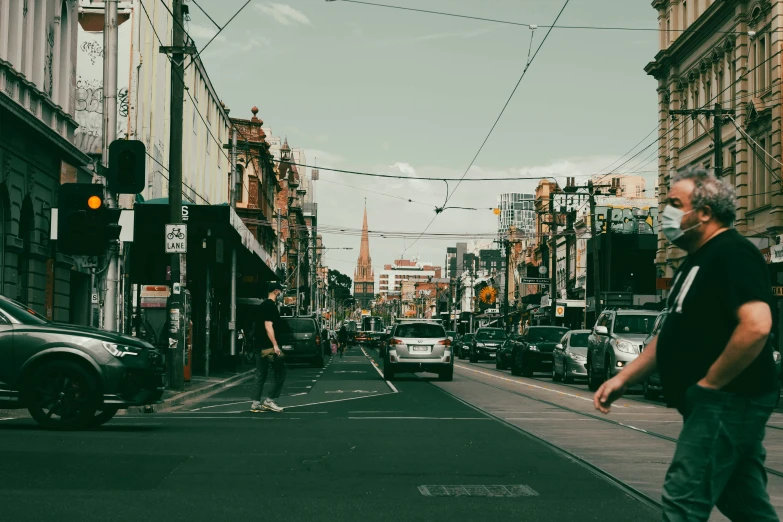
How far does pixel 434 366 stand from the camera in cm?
2927

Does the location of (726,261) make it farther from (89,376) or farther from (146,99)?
(146,99)

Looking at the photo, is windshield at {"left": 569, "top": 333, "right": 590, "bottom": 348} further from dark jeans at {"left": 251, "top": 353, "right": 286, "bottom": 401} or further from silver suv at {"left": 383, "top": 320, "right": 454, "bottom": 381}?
dark jeans at {"left": 251, "top": 353, "right": 286, "bottom": 401}

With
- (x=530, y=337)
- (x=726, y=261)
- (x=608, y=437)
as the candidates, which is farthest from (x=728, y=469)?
(x=530, y=337)

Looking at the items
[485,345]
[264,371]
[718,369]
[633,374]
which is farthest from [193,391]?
[485,345]

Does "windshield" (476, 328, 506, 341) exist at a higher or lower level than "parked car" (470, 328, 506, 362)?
higher

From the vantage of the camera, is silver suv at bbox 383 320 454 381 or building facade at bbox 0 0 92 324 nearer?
building facade at bbox 0 0 92 324

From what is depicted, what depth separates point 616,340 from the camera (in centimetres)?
2409

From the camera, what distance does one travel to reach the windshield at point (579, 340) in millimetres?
30250

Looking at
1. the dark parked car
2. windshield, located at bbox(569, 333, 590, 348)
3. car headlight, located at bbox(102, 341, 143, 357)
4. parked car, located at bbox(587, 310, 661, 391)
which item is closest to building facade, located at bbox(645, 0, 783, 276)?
windshield, located at bbox(569, 333, 590, 348)

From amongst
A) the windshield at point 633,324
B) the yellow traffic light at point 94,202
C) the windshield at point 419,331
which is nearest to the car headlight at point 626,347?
the windshield at point 633,324

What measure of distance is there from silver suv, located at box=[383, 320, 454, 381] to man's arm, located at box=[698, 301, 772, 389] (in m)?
24.9

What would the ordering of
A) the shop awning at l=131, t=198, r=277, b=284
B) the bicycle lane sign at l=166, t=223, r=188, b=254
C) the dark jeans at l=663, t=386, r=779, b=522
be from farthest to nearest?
1. the shop awning at l=131, t=198, r=277, b=284
2. the bicycle lane sign at l=166, t=223, r=188, b=254
3. the dark jeans at l=663, t=386, r=779, b=522

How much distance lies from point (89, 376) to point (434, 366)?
17.2m

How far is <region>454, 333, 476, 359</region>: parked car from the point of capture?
61634 mm
